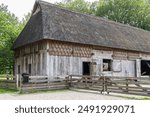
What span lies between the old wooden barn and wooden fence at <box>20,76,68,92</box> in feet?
2.49

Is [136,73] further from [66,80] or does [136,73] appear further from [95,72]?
[66,80]

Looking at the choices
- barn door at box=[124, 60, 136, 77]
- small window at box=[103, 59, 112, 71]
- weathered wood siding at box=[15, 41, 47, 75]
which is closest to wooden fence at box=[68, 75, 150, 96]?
weathered wood siding at box=[15, 41, 47, 75]

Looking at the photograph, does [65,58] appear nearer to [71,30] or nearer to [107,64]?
[71,30]

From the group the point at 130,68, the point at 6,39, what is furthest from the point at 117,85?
the point at 6,39

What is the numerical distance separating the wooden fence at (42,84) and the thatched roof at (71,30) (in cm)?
315

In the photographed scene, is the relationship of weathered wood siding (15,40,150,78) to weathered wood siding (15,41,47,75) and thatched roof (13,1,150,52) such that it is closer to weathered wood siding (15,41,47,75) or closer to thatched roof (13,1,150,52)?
weathered wood siding (15,41,47,75)

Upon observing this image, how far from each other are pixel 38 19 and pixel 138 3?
36.4 m

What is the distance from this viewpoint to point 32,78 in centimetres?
1788

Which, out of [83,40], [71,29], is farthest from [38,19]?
[83,40]

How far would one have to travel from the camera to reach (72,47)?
2095cm

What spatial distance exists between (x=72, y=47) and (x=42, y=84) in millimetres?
4845

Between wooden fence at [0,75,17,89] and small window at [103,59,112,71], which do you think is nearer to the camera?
wooden fence at [0,75,17,89]

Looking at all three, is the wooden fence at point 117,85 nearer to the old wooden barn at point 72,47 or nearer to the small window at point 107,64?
the old wooden barn at point 72,47

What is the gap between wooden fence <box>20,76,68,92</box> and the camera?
16.7 metres
